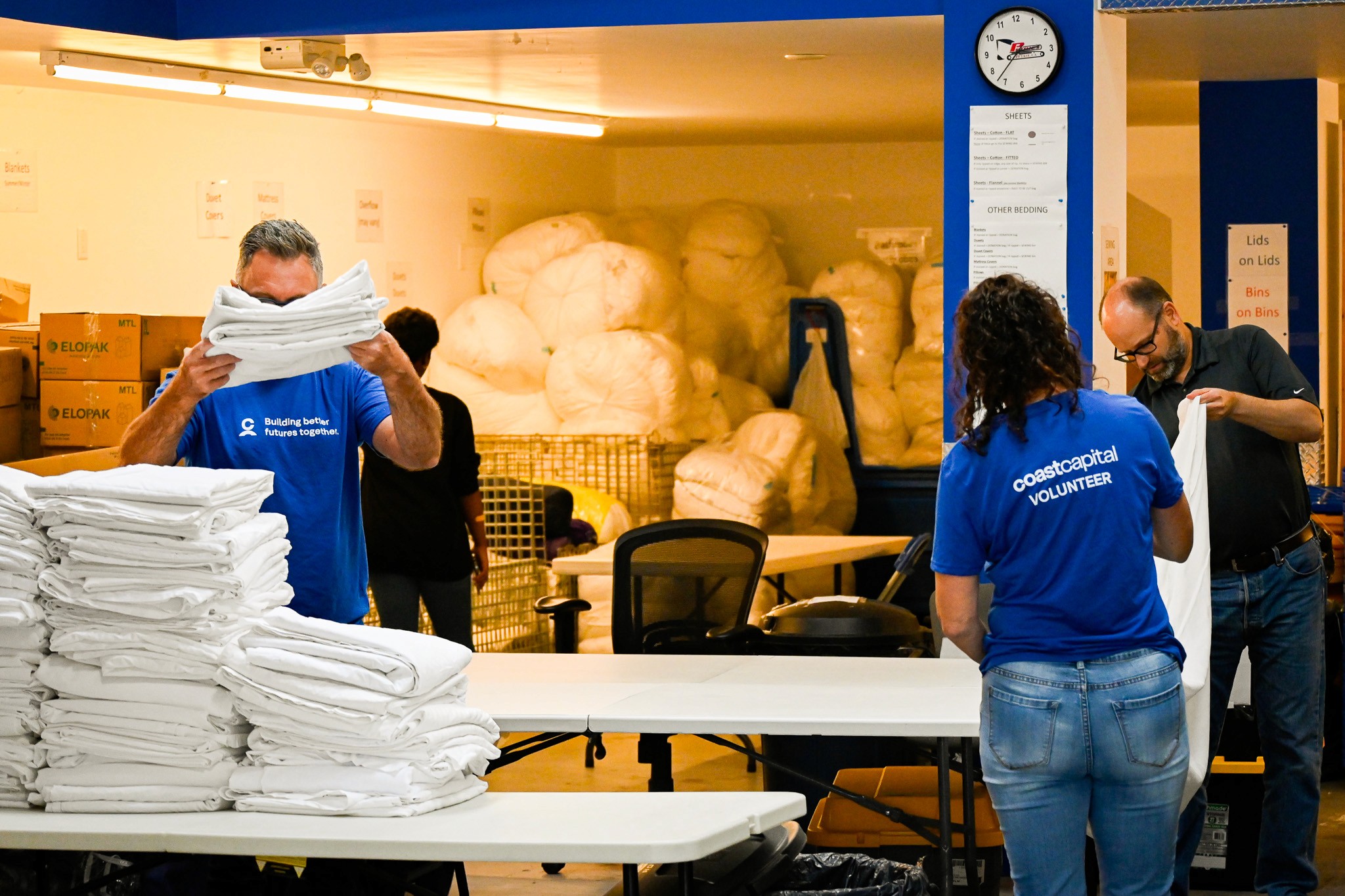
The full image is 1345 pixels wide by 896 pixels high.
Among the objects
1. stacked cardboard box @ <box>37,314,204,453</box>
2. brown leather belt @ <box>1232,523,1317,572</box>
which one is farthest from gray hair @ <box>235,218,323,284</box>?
stacked cardboard box @ <box>37,314,204,453</box>

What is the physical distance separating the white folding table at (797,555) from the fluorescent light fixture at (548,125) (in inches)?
80.7

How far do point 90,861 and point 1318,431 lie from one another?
3250 mm

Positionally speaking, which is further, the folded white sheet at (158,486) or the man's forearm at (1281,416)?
the man's forearm at (1281,416)

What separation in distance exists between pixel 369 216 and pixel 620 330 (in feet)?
4.65

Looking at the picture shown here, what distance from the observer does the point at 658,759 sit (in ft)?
13.5

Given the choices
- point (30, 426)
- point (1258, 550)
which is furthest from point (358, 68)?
point (1258, 550)

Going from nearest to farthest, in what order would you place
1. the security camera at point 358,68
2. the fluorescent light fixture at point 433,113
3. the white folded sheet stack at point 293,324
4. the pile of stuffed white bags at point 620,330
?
the white folded sheet stack at point 293,324, the security camera at point 358,68, the fluorescent light fixture at point 433,113, the pile of stuffed white bags at point 620,330

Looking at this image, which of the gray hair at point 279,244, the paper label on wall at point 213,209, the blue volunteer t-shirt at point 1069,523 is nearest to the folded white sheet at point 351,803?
the blue volunteer t-shirt at point 1069,523

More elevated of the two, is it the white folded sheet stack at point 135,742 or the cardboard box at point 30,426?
the cardboard box at point 30,426

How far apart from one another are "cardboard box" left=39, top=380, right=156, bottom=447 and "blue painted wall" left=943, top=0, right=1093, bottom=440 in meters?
3.11

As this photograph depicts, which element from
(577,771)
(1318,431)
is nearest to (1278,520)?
(1318,431)

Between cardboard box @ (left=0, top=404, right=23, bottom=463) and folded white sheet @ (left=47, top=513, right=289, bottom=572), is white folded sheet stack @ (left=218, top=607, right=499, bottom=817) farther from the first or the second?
cardboard box @ (left=0, top=404, right=23, bottom=463)

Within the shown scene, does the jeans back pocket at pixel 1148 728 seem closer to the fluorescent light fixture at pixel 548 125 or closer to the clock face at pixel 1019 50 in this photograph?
the clock face at pixel 1019 50

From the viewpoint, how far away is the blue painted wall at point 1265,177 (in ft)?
21.2
